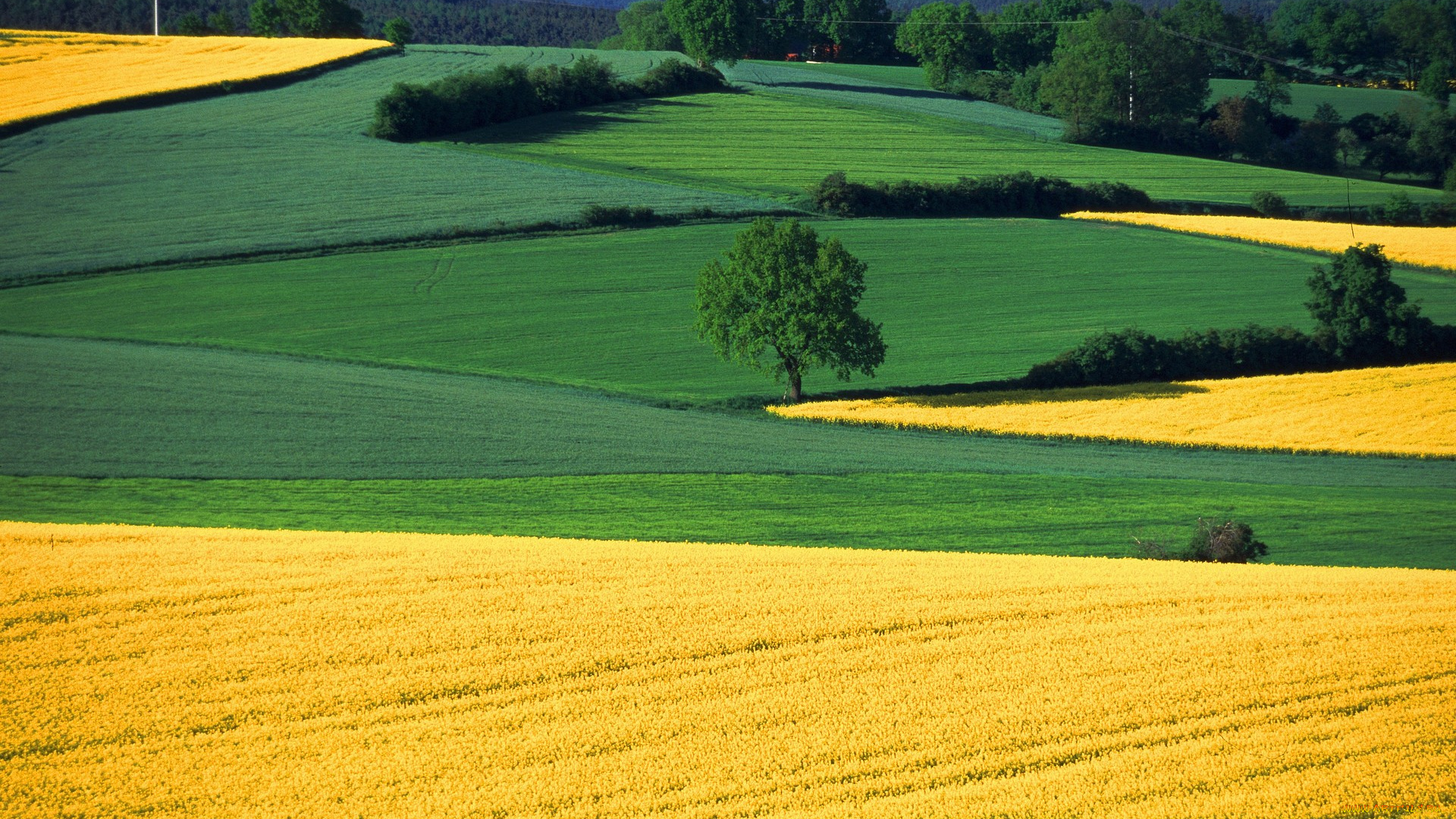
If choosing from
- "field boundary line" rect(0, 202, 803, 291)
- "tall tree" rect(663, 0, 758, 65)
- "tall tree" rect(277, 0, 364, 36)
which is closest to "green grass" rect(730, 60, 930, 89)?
"tall tree" rect(663, 0, 758, 65)

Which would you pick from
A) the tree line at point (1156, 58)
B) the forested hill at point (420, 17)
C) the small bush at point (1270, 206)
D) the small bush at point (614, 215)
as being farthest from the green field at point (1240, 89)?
the small bush at point (614, 215)

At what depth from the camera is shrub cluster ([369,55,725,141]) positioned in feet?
227

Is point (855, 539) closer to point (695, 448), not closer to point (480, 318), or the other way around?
point (695, 448)

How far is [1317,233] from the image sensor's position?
59.5 meters

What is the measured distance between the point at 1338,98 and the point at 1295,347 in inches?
2662

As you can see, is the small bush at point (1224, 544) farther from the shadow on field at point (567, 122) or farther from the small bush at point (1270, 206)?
the shadow on field at point (567, 122)

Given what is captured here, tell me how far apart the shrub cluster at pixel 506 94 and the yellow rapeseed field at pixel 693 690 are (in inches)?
2235

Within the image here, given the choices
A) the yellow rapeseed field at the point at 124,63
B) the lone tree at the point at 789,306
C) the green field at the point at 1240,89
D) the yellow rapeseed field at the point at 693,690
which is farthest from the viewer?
the green field at the point at 1240,89

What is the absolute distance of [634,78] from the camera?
275ft

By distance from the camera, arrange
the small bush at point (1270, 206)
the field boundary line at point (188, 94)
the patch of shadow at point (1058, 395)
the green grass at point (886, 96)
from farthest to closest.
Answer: the green grass at point (886, 96) → the small bush at point (1270, 206) → the field boundary line at point (188, 94) → the patch of shadow at point (1058, 395)

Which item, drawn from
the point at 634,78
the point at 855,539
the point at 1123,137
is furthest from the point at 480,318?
the point at 1123,137

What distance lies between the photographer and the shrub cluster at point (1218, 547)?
20812 mm

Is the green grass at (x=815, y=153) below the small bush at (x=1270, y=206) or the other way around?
the other way around

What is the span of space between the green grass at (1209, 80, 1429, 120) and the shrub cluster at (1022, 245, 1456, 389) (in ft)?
170
